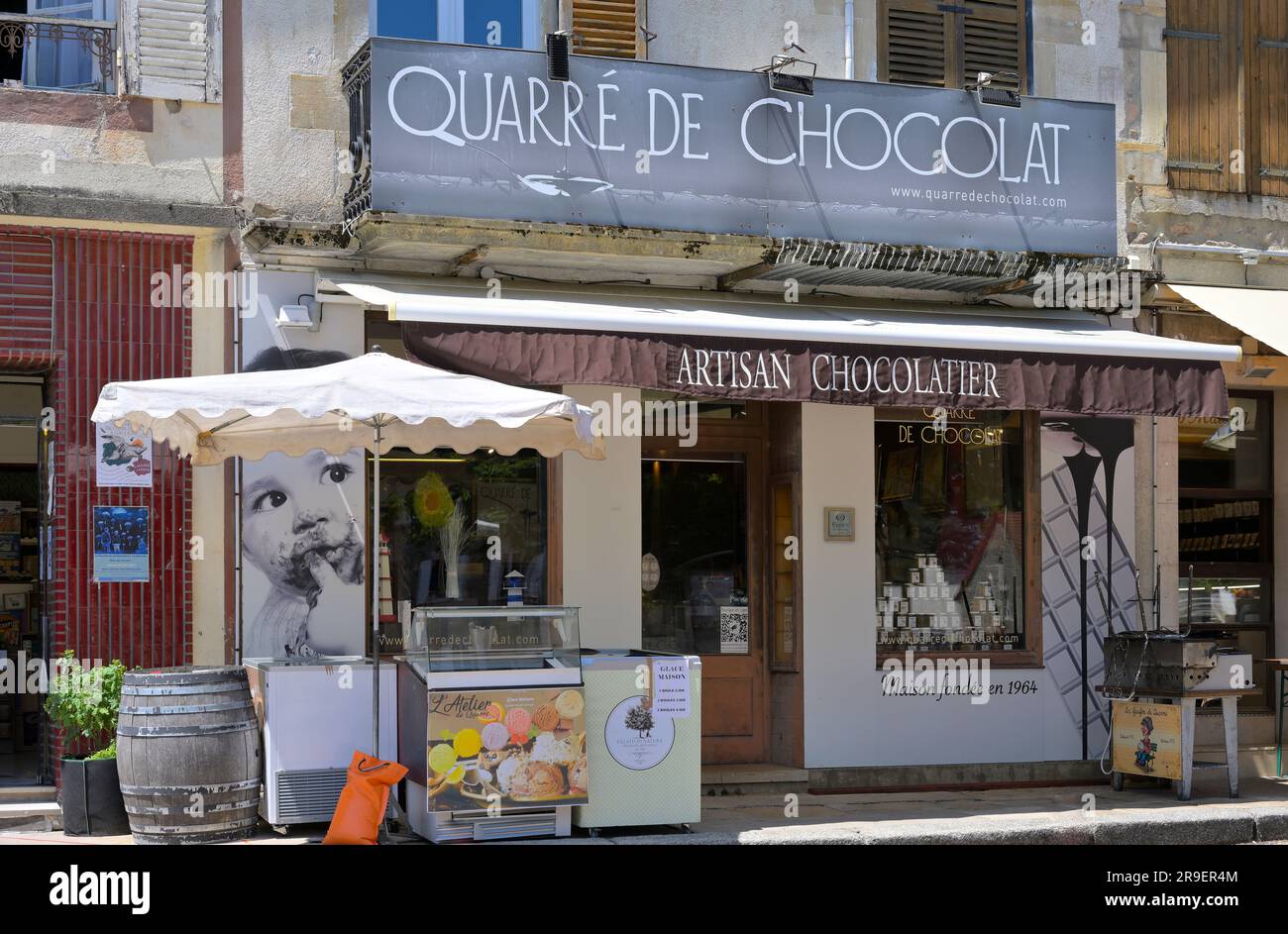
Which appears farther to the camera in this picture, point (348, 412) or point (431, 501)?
point (431, 501)

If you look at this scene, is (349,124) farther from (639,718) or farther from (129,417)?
(639,718)

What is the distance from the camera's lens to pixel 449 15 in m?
10.7

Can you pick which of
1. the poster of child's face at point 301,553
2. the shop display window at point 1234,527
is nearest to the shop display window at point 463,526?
the poster of child's face at point 301,553

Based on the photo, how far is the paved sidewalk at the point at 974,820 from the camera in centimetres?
873

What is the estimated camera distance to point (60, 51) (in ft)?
32.3

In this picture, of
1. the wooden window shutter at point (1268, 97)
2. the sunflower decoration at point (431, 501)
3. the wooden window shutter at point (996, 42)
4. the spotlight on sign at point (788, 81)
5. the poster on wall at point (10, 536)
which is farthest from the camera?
the wooden window shutter at point (1268, 97)

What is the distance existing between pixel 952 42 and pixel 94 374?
6.81 m

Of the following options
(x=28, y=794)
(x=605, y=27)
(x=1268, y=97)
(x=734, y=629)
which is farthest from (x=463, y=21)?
(x=1268, y=97)

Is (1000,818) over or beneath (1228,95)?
beneath

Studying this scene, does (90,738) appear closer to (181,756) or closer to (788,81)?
(181,756)

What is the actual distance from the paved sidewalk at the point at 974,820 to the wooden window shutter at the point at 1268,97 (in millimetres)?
4938

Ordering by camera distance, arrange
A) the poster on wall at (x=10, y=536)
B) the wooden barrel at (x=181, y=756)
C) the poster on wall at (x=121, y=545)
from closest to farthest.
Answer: the wooden barrel at (x=181, y=756), the poster on wall at (x=121, y=545), the poster on wall at (x=10, y=536)

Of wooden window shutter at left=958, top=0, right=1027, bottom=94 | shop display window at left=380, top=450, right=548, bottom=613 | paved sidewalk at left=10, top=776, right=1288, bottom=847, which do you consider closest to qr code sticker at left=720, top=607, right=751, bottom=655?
paved sidewalk at left=10, top=776, right=1288, bottom=847

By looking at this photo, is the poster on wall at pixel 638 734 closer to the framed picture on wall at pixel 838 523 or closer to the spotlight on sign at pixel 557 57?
A: the framed picture on wall at pixel 838 523
